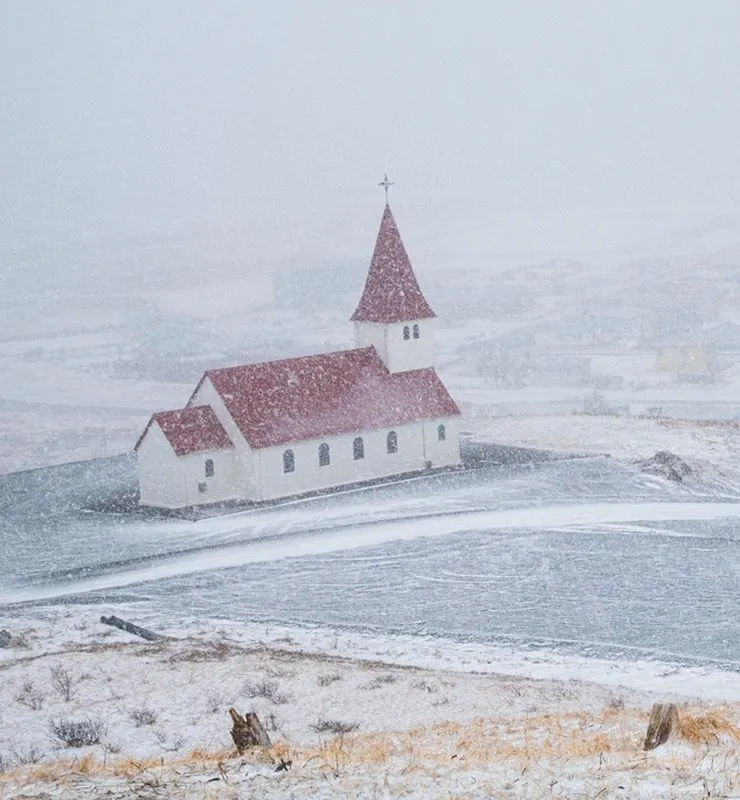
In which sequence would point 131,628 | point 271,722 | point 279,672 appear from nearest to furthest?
point 271,722, point 279,672, point 131,628

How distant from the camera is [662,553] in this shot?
1460 inches

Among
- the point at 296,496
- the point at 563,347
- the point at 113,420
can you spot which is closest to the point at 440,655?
the point at 296,496

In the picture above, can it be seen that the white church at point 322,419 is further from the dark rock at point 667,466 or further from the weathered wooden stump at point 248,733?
the weathered wooden stump at point 248,733

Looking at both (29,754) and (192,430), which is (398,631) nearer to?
(29,754)

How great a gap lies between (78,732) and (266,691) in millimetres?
3375

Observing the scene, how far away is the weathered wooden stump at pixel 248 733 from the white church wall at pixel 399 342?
38614 mm

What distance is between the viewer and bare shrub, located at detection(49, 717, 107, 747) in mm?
17166

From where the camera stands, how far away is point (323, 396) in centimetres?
4931

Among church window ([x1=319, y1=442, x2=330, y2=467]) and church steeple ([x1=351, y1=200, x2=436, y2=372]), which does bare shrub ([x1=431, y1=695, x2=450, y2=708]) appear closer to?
church window ([x1=319, y1=442, x2=330, y2=467])

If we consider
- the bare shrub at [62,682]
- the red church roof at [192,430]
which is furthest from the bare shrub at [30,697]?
the red church roof at [192,430]

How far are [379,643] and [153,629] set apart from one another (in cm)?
543

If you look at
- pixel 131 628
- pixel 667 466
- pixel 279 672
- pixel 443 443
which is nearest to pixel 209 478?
pixel 443 443

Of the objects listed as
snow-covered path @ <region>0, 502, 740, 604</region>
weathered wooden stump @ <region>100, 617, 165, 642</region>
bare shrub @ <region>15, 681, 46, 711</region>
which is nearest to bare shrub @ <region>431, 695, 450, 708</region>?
bare shrub @ <region>15, 681, 46, 711</region>

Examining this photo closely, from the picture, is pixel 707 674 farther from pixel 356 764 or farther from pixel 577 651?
pixel 356 764
